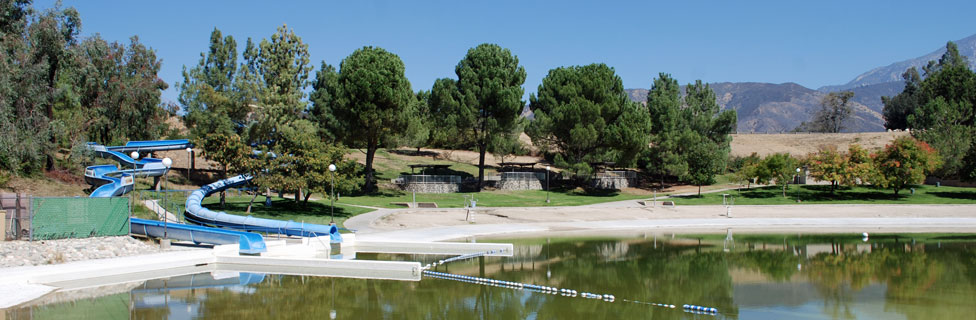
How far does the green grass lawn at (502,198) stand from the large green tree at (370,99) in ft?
10.9

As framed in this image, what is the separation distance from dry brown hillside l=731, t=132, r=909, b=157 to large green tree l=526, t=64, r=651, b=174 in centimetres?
3836

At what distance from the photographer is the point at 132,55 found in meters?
51.8

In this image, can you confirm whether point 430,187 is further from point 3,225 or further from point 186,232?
point 3,225

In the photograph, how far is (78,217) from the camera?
931 inches

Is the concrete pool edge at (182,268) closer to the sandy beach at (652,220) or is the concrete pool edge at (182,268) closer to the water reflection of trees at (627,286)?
the water reflection of trees at (627,286)

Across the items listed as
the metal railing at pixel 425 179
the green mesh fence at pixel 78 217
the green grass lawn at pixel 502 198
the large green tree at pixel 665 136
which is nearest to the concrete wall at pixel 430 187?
the metal railing at pixel 425 179

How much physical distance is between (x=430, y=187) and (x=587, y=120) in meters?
13.9

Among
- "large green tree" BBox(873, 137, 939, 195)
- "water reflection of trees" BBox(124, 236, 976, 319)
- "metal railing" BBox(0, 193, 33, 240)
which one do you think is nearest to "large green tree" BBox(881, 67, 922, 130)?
"large green tree" BBox(873, 137, 939, 195)

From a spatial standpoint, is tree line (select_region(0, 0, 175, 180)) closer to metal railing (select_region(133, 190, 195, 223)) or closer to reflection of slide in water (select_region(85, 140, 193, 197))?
reflection of slide in water (select_region(85, 140, 193, 197))

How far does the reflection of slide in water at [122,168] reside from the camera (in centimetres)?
3634

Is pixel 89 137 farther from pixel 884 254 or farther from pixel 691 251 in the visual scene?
pixel 884 254

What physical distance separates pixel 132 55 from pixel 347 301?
4260 centimetres

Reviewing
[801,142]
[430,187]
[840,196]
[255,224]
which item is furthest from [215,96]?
[801,142]

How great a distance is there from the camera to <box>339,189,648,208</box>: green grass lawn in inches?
1871
